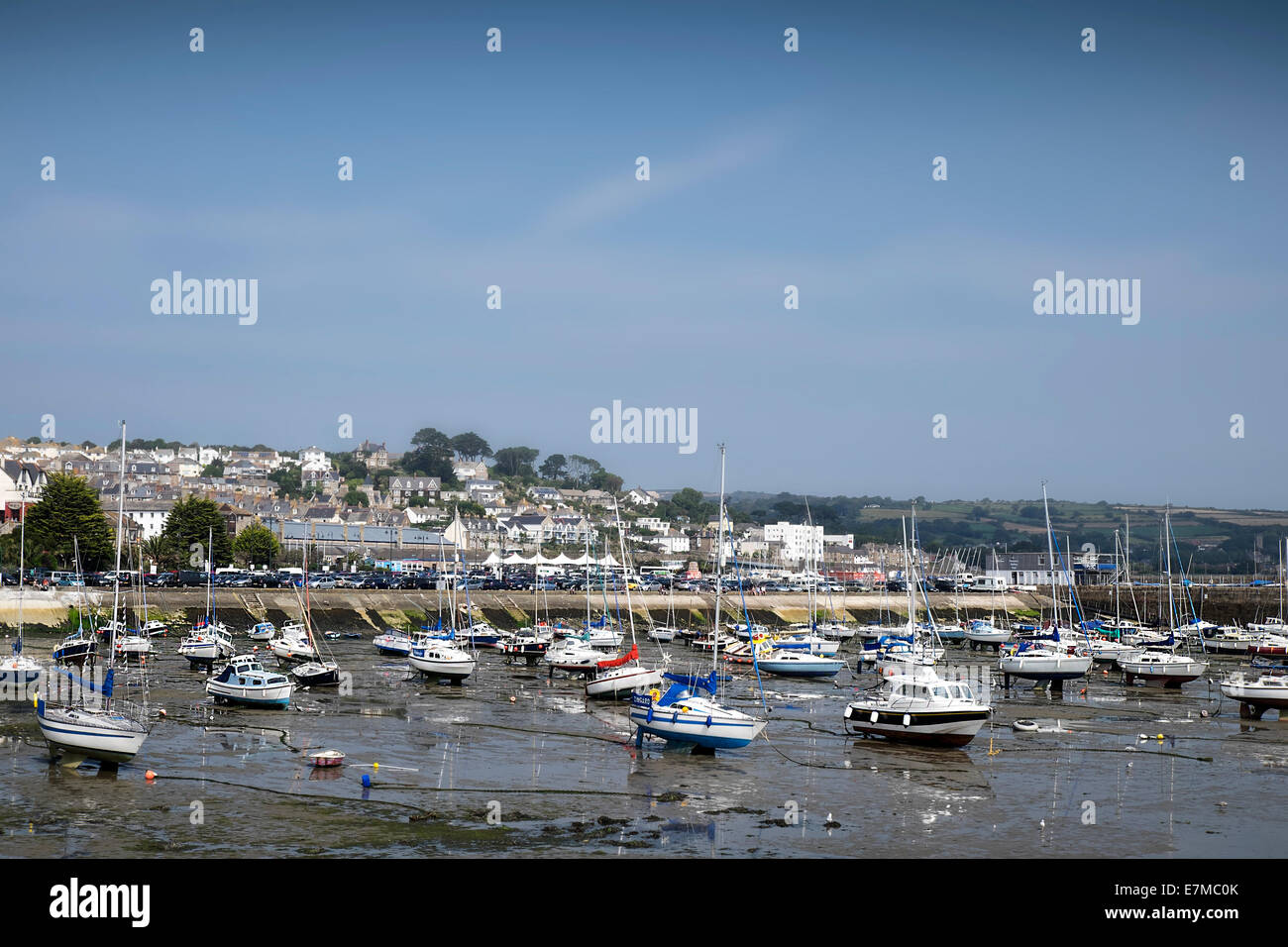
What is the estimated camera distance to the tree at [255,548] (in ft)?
411

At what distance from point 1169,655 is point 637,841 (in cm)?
4364

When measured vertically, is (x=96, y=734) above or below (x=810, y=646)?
above

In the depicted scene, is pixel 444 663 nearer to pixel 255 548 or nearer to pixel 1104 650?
pixel 1104 650

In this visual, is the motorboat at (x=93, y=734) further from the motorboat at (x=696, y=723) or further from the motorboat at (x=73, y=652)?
the motorboat at (x=73, y=652)

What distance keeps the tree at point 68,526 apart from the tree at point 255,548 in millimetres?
22884

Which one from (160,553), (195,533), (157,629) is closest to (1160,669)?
(157,629)

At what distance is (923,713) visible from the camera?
36.7 m

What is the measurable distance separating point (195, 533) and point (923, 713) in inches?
3593

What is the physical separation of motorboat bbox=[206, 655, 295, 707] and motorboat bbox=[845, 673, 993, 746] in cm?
2034

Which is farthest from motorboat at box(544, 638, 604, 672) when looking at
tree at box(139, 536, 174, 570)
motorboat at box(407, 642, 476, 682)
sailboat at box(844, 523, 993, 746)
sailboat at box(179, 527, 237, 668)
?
tree at box(139, 536, 174, 570)

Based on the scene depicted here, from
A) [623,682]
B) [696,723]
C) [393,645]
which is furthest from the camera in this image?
[393,645]

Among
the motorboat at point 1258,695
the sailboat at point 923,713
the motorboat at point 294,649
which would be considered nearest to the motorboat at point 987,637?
the motorboat at point 1258,695

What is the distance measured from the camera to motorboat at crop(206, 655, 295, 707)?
43.0 m
